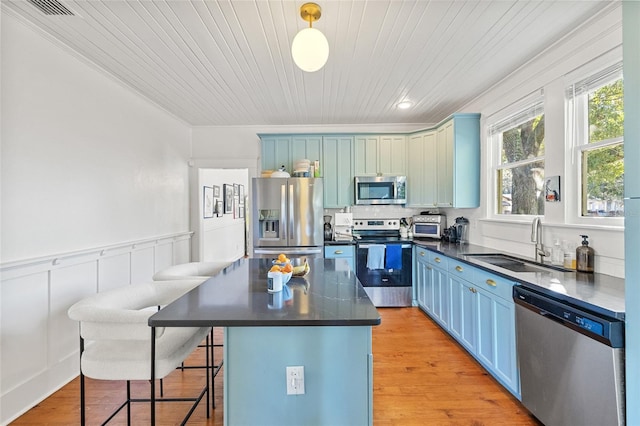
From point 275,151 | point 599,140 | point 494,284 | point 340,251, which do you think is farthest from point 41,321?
point 599,140

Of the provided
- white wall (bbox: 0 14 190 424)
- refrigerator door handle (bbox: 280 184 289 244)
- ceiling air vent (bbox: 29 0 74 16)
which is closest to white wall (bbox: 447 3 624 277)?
refrigerator door handle (bbox: 280 184 289 244)

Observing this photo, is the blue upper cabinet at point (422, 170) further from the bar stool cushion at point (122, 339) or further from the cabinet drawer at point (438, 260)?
the bar stool cushion at point (122, 339)

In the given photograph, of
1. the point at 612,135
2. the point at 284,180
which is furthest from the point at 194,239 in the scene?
the point at 612,135

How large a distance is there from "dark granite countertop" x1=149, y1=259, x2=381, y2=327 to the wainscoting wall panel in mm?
1346

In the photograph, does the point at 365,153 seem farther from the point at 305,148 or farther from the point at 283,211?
the point at 283,211

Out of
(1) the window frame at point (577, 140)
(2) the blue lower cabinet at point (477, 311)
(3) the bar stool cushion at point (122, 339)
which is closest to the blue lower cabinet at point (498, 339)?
(2) the blue lower cabinet at point (477, 311)

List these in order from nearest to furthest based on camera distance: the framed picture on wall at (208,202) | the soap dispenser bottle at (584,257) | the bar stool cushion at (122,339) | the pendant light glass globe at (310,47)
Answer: the bar stool cushion at (122,339), the pendant light glass globe at (310,47), the soap dispenser bottle at (584,257), the framed picture on wall at (208,202)

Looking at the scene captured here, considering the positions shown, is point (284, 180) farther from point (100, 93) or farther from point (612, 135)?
point (612, 135)

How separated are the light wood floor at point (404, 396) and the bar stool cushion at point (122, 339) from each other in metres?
0.68

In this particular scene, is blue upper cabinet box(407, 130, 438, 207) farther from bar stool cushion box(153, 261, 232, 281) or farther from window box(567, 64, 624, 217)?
bar stool cushion box(153, 261, 232, 281)

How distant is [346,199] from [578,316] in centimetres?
305

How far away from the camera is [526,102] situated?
106 inches

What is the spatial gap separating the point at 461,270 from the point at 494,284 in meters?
0.53

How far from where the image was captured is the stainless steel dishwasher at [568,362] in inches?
50.1
